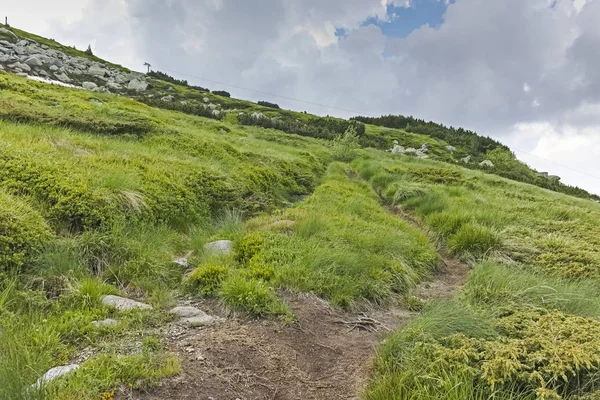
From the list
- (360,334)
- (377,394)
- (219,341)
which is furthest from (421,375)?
(219,341)

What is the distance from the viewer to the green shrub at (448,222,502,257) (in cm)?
930

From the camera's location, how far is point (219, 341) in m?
4.52

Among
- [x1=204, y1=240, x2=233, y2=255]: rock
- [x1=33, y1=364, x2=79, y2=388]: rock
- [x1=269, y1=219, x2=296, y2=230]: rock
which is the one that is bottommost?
[x1=33, y1=364, x2=79, y2=388]: rock

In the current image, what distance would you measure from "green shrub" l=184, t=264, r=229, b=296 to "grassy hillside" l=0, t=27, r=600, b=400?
0.02 metres

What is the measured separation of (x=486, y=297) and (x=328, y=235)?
3.34 meters

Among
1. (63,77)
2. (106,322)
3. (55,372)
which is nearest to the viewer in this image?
(55,372)

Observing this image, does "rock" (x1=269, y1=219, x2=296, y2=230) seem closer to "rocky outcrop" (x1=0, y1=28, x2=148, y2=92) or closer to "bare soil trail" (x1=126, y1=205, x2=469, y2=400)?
"bare soil trail" (x1=126, y1=205, x2=469, y2=400)

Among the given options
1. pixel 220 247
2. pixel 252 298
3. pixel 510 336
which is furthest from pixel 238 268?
pixel 510 336

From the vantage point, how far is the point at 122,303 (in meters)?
4.96

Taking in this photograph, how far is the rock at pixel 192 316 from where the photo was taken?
4902 millimetres

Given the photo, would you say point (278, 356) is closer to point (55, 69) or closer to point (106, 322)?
point (106, 322)

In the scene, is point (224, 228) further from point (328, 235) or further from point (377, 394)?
point (377, 394)

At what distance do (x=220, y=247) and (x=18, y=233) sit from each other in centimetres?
313

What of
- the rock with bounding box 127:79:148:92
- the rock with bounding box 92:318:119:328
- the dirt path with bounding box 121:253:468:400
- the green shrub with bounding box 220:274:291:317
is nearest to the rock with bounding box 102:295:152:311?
the rock with bounding box 92:318:119:328
